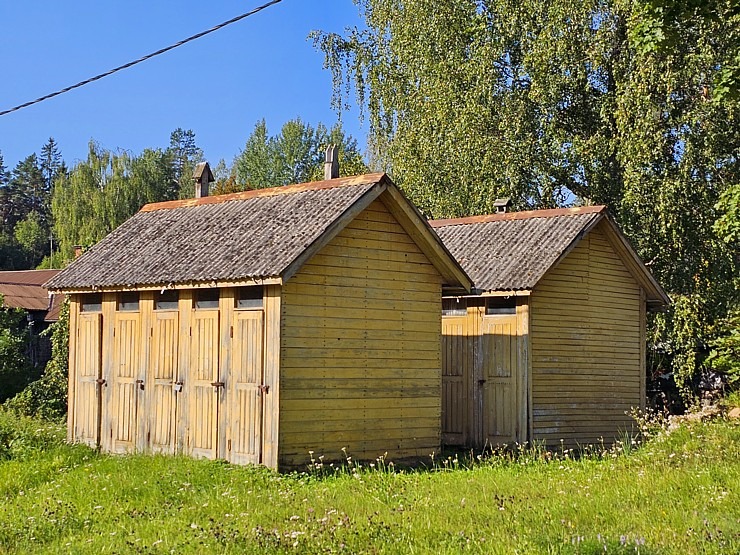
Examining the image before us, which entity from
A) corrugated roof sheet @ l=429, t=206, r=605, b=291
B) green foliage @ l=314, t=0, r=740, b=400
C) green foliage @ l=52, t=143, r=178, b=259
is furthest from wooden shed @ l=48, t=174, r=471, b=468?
green foliage @ l=52, t=143, r=178, b=259

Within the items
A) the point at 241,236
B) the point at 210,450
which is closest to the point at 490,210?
the point at 241,236

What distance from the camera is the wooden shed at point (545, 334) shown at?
69.5 ft

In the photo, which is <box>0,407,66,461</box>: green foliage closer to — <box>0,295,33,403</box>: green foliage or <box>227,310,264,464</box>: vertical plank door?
<box>227,310,264,464</box>: vertical plank door

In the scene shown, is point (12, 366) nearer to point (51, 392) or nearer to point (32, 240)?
point (51, 392)

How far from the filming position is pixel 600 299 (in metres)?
23.1

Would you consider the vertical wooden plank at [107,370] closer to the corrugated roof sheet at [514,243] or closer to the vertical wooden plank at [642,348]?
the corrugated roof sheet at [514,243]

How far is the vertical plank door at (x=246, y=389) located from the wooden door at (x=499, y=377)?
655cm

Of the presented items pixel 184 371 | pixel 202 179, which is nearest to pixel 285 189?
pixel 202 179

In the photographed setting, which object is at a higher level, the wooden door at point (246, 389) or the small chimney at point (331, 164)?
the small chimney at point (331, 164)

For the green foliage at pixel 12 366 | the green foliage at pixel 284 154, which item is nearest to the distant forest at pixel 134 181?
the green foliage at pixel 284 154

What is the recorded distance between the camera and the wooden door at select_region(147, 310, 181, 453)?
18.2 meters

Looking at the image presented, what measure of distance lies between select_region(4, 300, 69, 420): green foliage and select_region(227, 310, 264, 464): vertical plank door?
11330 mm

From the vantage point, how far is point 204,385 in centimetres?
1750

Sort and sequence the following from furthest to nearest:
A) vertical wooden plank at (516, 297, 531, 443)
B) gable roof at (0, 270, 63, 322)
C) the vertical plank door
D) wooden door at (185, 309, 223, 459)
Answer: gable roof at (0, 270, 63, 322)
vertical wooden plank at (516, 297, 531, 443)
wooden door at (185, 309, 223, 459)
the vertical plank door
